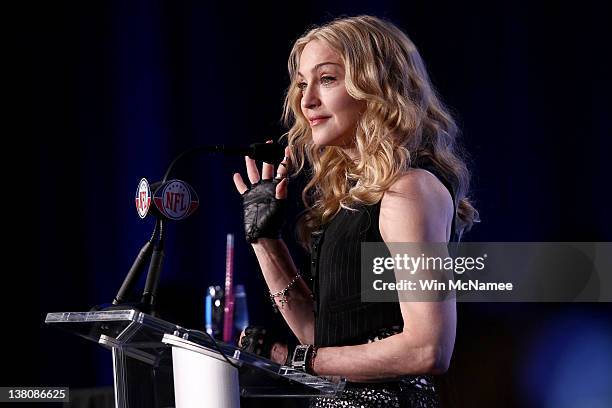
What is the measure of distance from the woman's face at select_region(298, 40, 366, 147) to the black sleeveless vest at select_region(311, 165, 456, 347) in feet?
0.52

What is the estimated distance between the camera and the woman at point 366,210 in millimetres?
1526

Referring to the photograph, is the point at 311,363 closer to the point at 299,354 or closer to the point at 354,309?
the point at 299,354

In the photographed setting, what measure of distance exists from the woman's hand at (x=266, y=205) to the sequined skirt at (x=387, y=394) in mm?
334

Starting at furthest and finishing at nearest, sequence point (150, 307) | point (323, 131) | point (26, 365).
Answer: point (26, 365) < point (323, 131) < point (150, 307)

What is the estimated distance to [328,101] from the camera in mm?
1771

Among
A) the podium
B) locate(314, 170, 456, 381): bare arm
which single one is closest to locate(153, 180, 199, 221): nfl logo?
the podium

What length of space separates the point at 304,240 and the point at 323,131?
0.99 feet

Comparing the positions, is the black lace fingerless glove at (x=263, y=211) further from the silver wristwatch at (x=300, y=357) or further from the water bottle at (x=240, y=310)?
the water bottle at (x=240, y=310)

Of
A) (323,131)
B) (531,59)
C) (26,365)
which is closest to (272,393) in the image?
(323,131)

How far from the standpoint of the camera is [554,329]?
8.10 feet

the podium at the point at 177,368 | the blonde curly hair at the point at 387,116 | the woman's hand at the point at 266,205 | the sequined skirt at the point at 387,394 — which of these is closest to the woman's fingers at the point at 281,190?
the woman's hand at the point at 266,205

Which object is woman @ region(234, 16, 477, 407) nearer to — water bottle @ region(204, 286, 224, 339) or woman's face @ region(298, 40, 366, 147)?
woman's face @ region(298, 40, 366, 147)

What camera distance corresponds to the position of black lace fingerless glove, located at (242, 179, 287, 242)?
1.83 metres

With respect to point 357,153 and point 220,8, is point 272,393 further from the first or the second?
point 220,8
